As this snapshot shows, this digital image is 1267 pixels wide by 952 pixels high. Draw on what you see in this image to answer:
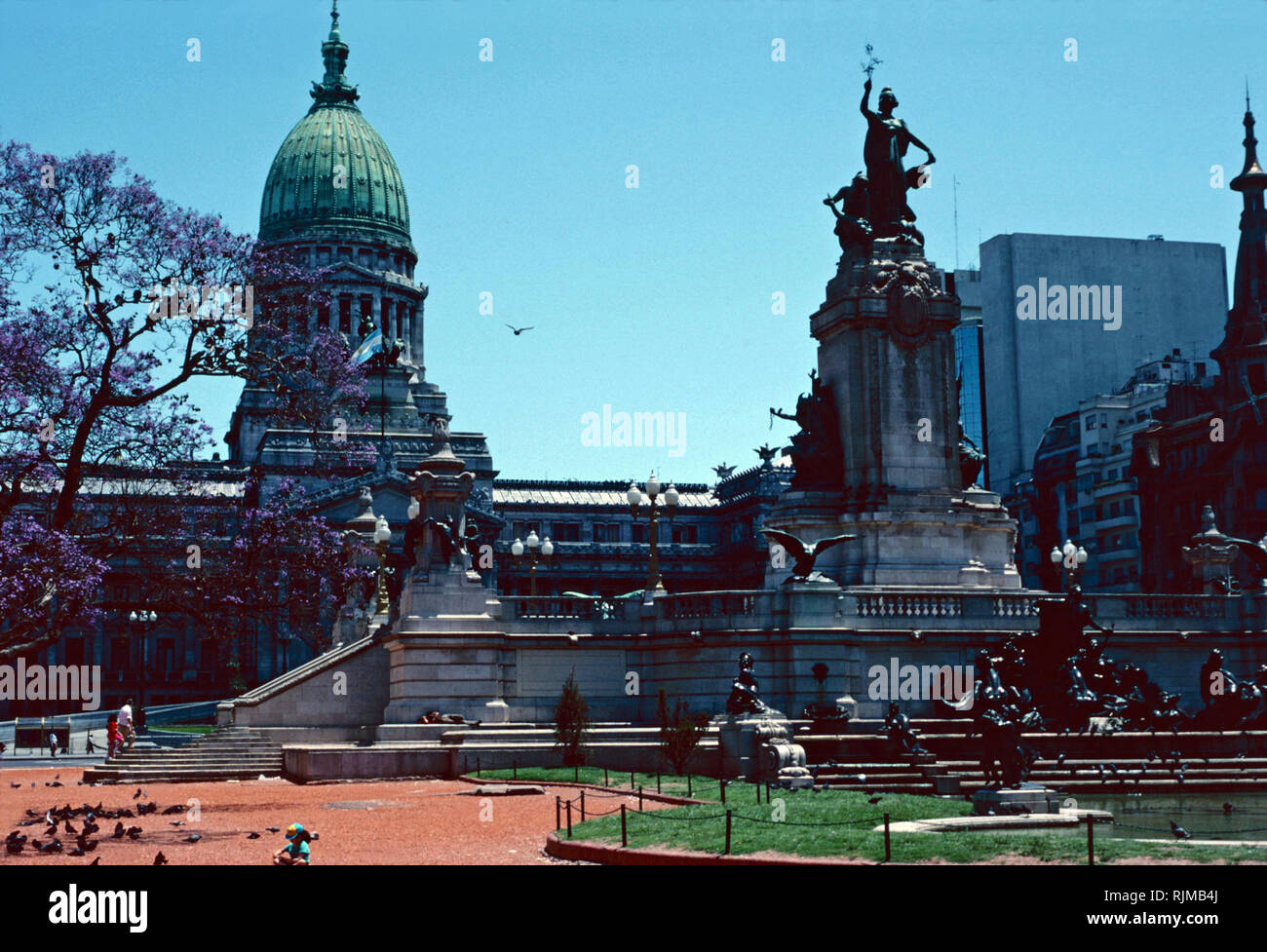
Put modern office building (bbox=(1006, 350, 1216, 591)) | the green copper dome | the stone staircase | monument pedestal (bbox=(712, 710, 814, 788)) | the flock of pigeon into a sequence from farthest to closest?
the green copper dome, modern office building (bbox=(1006, 350, 1216, 591)), the stone staircase, monument pedestal (bbox=(712, 710, 814, 788)), the flock of pigeon

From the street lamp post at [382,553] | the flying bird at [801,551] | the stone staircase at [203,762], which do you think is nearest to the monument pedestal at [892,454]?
the flying bird at [801,551]

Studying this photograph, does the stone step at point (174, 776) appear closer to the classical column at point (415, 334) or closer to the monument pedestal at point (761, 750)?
the monument pedestal at point (761, 750)

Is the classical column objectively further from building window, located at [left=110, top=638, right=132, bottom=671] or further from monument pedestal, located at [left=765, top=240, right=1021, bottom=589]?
monument pedestal, located at [left=765, top=240, right=1021, bottom=589]

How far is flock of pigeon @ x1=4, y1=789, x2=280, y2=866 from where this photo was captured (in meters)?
25.9

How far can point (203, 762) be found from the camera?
46500mm

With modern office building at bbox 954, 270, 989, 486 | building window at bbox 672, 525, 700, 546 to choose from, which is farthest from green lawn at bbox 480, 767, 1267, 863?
building window at bbox 672, 525, 700, 546

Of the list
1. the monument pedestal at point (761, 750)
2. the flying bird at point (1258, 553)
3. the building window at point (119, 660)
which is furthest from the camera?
the building window at point (119, 660)

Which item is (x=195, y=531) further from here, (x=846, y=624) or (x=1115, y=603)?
(x=1115, y=603)

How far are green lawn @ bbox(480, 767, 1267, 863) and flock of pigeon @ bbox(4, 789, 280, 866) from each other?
6.93 m

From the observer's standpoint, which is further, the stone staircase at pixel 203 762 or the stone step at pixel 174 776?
the stone staircase at pixel 203 762

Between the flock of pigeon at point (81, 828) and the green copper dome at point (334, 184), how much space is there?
11769cm

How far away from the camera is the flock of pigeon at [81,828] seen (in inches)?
1021

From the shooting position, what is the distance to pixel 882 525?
158 feet
